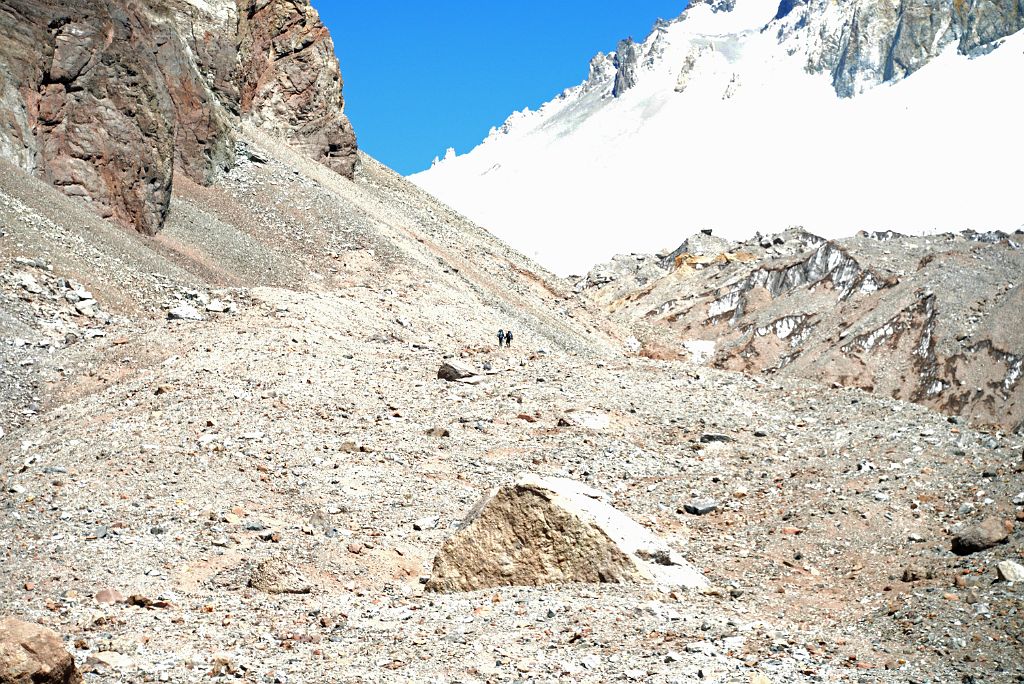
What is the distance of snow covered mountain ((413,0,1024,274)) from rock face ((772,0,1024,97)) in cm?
23

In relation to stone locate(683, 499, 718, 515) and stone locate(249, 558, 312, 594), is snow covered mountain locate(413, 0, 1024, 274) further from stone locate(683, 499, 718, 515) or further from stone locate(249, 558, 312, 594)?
stone locate(249, 558, 312, 594)

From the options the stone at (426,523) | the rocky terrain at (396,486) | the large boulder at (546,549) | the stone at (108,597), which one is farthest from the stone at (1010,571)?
the stone at (108,597)

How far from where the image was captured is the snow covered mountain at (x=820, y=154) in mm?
146000

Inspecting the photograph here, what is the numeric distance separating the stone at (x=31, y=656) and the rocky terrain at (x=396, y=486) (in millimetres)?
20

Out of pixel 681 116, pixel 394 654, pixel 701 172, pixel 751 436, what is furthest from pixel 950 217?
pixel 394 654

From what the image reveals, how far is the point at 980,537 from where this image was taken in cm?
1284

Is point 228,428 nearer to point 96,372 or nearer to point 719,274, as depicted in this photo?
point 96,372

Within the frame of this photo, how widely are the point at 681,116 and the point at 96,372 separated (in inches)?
7130

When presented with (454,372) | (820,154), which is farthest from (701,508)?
(820,154)

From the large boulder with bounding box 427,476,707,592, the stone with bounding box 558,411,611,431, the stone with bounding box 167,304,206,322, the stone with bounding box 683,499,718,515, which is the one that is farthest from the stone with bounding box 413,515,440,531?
the stone with bounding box 167,304,206,322

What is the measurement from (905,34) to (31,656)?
623 ft

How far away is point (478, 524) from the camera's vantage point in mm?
12531

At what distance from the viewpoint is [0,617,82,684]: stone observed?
26.7 ft

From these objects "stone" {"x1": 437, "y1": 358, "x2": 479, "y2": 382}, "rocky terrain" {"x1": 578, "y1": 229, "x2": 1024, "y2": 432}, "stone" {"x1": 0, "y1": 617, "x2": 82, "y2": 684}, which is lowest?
"stone" {"x1": 0, "y1": 617, "x2": 82, "y2": 684}
